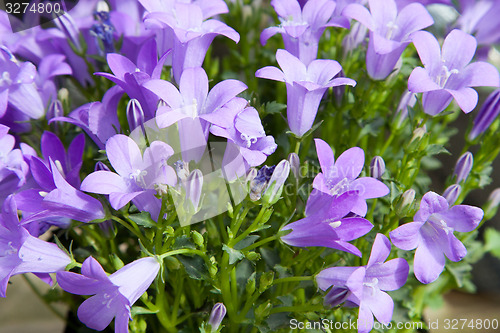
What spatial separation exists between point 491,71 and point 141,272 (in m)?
0.48

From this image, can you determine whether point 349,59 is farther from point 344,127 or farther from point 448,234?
point 448,234

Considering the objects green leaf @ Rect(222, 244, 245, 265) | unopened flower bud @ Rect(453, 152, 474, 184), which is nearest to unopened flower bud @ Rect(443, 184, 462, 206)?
unopened flower bud @ Rect(453, 152, 474, 184)

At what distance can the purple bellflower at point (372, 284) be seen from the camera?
0.51 metres

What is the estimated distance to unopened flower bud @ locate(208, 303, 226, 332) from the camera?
0.53 meters

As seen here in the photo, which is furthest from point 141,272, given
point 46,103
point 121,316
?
point 46,103

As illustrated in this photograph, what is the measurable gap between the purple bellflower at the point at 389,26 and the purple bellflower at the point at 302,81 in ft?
0.27

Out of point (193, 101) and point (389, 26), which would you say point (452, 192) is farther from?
point (193, 101)

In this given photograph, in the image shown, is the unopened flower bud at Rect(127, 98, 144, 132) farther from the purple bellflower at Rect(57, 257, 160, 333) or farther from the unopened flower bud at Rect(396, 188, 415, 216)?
the unopened flower bud at Rect(396, 188, 415, 216)

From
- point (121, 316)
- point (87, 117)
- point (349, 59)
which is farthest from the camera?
point (349, 59)

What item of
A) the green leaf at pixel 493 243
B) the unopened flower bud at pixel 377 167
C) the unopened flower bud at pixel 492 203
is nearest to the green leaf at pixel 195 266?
the unopened flower bud at pixel 377 167

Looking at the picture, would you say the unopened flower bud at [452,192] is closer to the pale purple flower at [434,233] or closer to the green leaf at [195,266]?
the pale purple flower at [434,233]

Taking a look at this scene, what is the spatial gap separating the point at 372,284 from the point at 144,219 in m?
0.26

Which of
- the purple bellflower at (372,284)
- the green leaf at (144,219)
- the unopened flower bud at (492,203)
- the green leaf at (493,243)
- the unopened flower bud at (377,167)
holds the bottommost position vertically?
the green leaf at (493,243)

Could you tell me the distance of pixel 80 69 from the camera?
77 centimetres
